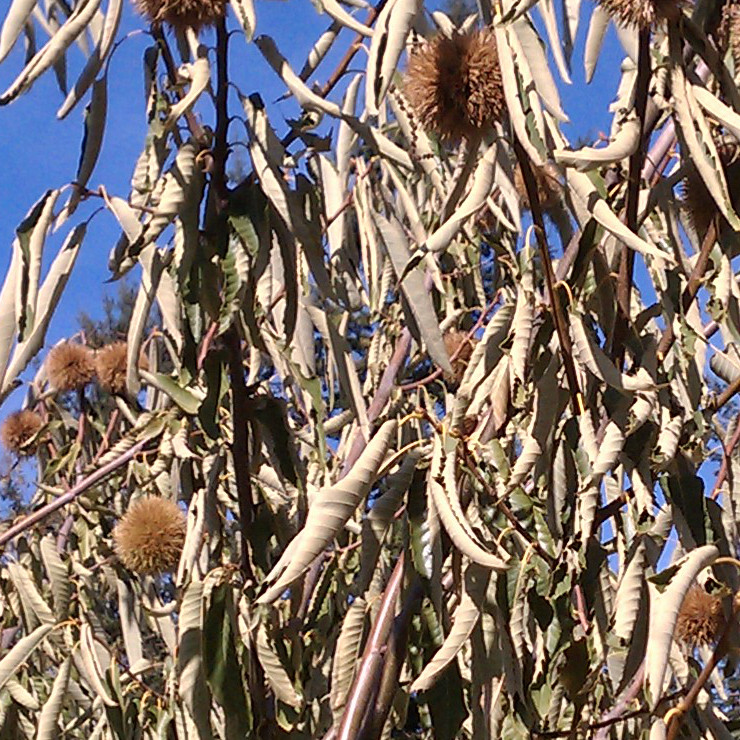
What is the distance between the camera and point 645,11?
1.08 meters

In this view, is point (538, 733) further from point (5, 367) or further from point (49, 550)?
point (49, 550)

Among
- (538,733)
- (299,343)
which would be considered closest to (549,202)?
(299,343)

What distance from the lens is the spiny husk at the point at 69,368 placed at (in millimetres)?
2998

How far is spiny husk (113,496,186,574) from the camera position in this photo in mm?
1948

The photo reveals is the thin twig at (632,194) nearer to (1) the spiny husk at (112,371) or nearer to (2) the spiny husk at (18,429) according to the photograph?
(1) the spiny husk at (112,371)

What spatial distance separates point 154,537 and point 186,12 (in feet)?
3.01

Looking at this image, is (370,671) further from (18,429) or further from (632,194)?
(18,429)

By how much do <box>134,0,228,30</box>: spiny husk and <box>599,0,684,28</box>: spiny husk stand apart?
388 mm

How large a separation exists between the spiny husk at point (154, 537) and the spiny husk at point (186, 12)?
87 cm

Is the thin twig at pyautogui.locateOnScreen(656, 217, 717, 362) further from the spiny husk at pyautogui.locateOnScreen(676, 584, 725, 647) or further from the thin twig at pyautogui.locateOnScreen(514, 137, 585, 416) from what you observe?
the spiny husk at pyautogui.locateOnScreen(676, 584, 725, 647)

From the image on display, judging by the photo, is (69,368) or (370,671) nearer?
(370,671)

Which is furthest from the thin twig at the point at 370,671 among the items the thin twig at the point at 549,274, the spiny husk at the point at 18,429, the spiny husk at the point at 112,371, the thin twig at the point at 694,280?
the spiny husk at the point at 18,429

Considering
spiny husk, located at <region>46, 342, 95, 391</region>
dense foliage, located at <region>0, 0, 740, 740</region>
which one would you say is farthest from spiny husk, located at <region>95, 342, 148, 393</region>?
dense foliage, located at <region>0, 0, 740, 740</region>

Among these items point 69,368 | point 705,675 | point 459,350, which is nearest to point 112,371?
point 69,368
